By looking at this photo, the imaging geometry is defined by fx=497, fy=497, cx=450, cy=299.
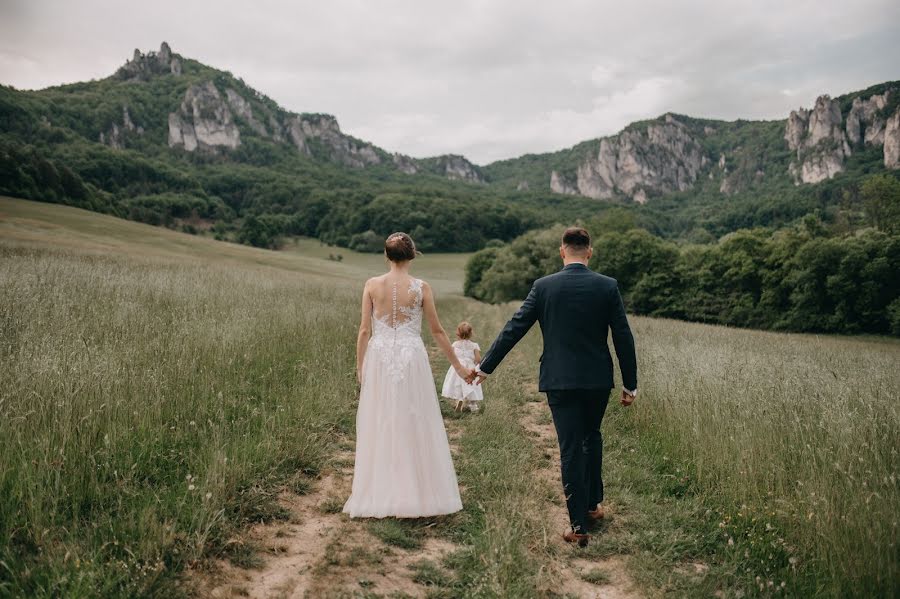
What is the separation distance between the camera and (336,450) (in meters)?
Result: 6.07

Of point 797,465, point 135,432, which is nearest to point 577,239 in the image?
point 797,465

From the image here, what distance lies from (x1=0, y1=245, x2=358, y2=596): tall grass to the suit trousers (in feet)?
8.66

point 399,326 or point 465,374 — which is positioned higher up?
point 399,326

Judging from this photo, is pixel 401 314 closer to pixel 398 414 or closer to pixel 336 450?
pixel 398 414

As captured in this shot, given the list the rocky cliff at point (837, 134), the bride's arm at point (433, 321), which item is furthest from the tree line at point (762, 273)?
the rocky cliff at point (837, 134)

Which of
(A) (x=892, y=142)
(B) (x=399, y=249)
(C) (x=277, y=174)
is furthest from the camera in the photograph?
(C) (x=277, y=174)

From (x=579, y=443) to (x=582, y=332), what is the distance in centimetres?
98

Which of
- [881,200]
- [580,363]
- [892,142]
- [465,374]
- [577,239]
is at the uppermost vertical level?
[892,142]

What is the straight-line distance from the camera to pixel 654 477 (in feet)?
17.6

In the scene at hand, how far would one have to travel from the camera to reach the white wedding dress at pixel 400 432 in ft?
14.9

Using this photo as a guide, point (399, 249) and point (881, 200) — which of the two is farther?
point (881, 200)

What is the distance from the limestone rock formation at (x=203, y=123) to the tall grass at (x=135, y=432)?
177m

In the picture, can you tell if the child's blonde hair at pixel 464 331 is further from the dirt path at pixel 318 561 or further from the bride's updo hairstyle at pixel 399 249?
the dirt path at pixel 318 561

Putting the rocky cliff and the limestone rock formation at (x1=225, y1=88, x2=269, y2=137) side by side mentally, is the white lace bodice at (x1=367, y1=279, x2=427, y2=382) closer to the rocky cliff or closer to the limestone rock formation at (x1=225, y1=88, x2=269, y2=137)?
the rocky cliff
